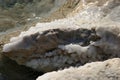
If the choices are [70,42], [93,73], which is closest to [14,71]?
[70,42]

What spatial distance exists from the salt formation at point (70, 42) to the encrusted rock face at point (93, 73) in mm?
726

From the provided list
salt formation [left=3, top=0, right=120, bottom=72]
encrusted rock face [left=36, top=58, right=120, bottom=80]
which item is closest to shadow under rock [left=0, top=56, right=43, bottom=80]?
salt formation [left=3, top=0, right=120, bottom=72]

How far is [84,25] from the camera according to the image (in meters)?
5.34

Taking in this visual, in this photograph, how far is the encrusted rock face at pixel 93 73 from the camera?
13.7 feet

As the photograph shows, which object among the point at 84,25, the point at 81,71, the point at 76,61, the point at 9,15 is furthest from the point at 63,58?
the point at 9,15

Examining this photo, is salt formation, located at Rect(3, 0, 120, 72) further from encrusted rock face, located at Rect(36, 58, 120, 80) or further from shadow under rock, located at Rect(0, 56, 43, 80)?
encrusted rock face, located at Rect(36, 58, 120, 80)

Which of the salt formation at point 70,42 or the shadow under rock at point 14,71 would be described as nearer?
the salt formation at point 70,42

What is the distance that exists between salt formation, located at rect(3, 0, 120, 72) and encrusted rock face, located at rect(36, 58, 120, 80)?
28.6 inches

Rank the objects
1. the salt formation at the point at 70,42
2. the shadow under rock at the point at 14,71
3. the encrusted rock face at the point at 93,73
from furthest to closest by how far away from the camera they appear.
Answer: the shadow under rock at the point at 14,71
the salt formation at the point at 70,42
the encrusted rock face at the point at 93,73

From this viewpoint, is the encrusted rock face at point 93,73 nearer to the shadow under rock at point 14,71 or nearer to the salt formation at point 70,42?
the salt formation at point 70,42

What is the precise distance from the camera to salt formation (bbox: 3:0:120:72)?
511cm

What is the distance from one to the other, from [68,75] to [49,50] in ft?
3.92

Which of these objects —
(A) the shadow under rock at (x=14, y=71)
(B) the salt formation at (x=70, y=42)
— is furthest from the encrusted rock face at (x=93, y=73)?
(A) the shadow under rock at (x=14, y=71)

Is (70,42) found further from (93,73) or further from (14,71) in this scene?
(93,73)
